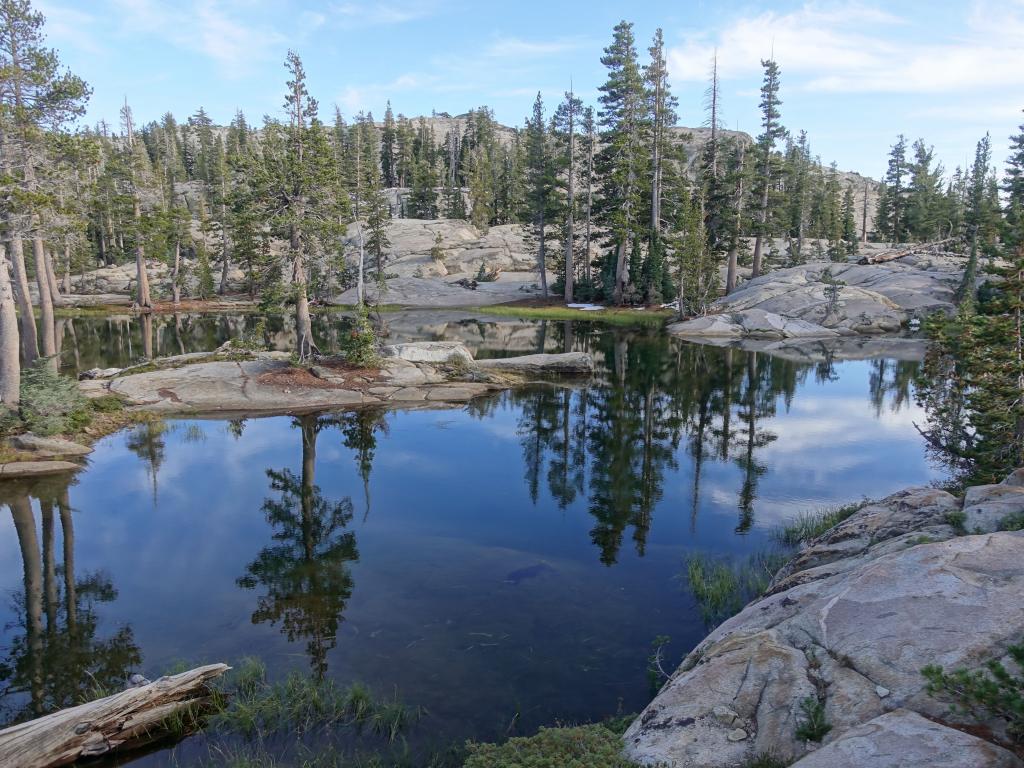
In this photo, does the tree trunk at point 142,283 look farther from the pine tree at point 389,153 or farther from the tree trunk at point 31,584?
the pine tree at point 389,153

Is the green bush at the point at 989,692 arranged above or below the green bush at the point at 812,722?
above

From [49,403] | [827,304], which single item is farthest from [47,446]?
[827,304]

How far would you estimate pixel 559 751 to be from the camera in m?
6.63

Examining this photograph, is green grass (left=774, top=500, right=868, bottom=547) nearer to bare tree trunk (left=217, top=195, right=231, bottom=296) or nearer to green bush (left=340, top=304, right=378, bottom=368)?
green bush (left=340, top=304, right=378, bottom=368)

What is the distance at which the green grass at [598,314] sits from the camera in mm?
56216

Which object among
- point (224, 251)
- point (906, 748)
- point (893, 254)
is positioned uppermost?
point (224, 251)

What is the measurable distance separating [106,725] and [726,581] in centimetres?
963

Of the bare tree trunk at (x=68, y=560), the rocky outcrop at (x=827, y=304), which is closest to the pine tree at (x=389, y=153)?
the rocky outcrop at (x=827, y=304)

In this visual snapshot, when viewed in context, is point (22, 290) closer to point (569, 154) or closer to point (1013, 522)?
point (1013, 522)

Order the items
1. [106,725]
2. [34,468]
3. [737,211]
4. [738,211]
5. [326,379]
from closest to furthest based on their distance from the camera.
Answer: [106,725]
[34,468]
[326,379]
[737,211]
[738,211]

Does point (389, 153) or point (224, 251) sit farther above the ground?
point (389, 153)

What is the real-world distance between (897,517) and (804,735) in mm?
5891

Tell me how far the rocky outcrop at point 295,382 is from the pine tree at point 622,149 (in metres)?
31.7

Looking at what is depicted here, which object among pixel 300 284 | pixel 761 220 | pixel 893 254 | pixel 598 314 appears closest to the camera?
pixel 300 284
